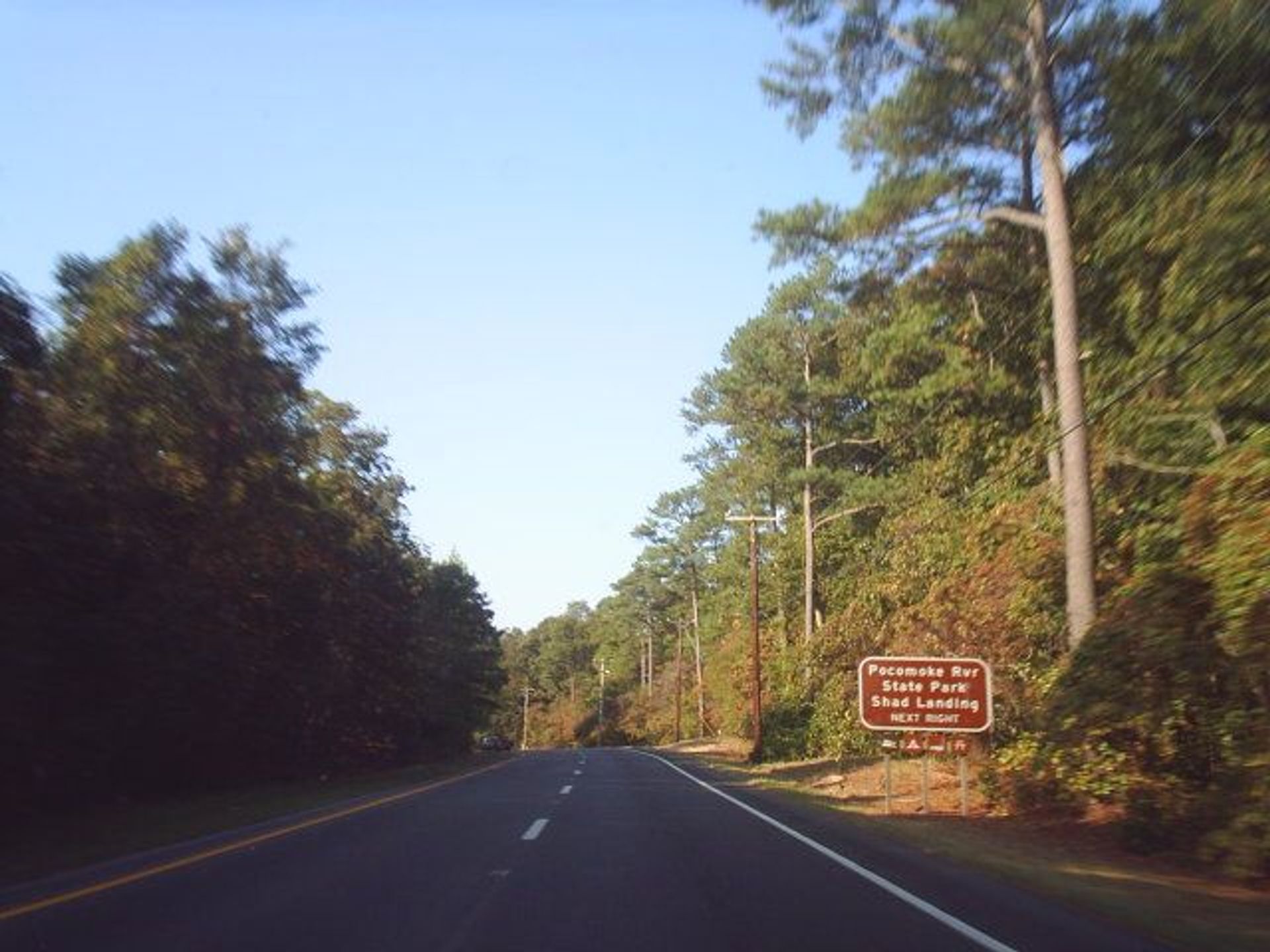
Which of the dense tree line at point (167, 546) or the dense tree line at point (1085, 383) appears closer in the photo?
the dense tree line at point (1085, 383)

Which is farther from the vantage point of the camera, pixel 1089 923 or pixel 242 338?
pixel 242 338

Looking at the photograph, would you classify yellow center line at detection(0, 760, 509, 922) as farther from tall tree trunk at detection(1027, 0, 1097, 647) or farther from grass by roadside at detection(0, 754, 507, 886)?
tall tree trunk at detection(1027, 0, 1097, 647)

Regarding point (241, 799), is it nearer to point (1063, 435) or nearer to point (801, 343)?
point (1063, 435)

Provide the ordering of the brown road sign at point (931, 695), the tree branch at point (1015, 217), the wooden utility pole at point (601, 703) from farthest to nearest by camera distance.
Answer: the wooden utility pole at point (601, 703), the tree branch at point (1015, 217), the brown road sign at point (931, 695)

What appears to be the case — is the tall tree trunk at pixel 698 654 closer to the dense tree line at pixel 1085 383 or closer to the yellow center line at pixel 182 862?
the dense tree line at pixel 1085 383

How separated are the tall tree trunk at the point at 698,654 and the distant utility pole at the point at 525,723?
5388 centimetres

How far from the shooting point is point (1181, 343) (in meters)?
16.6

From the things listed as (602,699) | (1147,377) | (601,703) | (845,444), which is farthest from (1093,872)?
(602,699)

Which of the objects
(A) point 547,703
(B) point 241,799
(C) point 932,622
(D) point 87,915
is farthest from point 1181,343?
A: (A) point 547,703

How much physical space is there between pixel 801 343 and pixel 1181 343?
111ft

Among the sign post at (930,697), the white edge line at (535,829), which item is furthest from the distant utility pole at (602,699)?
the white edge line at (535,829)

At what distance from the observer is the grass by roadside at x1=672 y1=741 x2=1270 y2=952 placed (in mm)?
8562

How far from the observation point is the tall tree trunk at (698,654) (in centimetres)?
7912

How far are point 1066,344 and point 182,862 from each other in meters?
15.4
